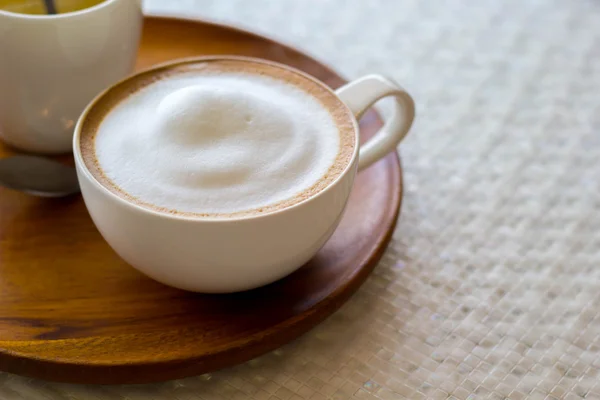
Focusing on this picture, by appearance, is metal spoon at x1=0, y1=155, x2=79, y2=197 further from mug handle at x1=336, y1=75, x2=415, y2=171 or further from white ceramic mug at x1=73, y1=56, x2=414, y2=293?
mug handle at x1=336, y1=75, x2=415, y2=171

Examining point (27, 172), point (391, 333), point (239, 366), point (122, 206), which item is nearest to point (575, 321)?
point (391, 333)

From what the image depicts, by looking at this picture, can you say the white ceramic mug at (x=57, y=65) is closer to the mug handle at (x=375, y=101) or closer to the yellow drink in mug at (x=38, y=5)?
the yellow drink in mug at (x=38, y=5)

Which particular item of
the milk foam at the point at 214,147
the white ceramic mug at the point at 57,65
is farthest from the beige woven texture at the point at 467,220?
the white ceramic mug at the point at 57,65

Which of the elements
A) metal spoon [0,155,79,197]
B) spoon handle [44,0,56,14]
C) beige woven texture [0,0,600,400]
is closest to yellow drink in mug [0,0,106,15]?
spoon handle [44,0,56,14]

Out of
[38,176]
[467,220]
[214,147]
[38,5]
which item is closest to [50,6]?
[38,5]

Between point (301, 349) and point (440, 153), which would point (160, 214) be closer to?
point (301, 349)

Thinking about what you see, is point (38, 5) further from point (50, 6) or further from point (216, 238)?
point (216, 238)

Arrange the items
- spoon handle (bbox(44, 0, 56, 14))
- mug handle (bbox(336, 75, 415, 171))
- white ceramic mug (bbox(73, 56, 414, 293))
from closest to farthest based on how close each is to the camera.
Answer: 1. white ceramic mug (bbox(73, 56, 414, 293))
2. mug handle (bbox(336, 75, 415, 171))
3. spoon handle (bbox(44, 0, 56, 14))
